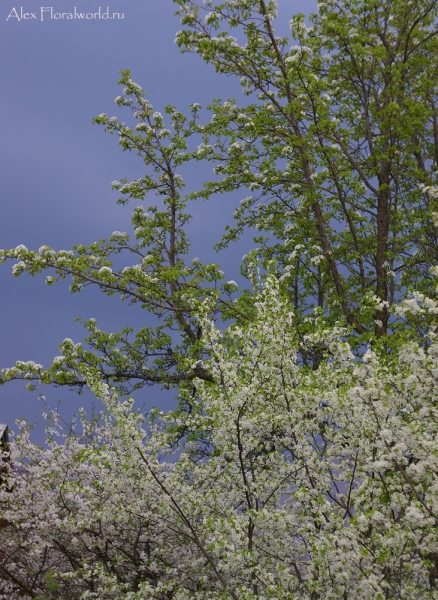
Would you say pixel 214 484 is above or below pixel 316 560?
above

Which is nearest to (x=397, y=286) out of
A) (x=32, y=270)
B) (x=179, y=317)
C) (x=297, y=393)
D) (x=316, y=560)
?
(x=179, y=317)

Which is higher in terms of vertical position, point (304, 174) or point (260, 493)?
point (304, 174)

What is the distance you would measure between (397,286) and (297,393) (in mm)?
8096

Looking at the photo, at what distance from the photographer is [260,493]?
727 centimetres

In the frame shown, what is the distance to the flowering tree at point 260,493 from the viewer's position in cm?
565

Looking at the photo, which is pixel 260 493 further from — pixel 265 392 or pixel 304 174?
pixel 304 174

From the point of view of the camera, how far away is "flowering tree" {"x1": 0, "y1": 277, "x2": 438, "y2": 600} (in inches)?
222

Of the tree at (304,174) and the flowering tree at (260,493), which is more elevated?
the tree at (304,174)

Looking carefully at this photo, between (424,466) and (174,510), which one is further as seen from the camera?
(174,510)

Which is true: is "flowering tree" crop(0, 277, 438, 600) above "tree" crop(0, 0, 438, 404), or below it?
below

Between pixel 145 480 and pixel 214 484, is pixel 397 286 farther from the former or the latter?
pixel 145 480

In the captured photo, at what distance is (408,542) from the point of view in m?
5.91

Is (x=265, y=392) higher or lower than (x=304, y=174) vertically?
lower

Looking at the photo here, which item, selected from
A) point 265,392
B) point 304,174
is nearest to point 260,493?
point 265,392
